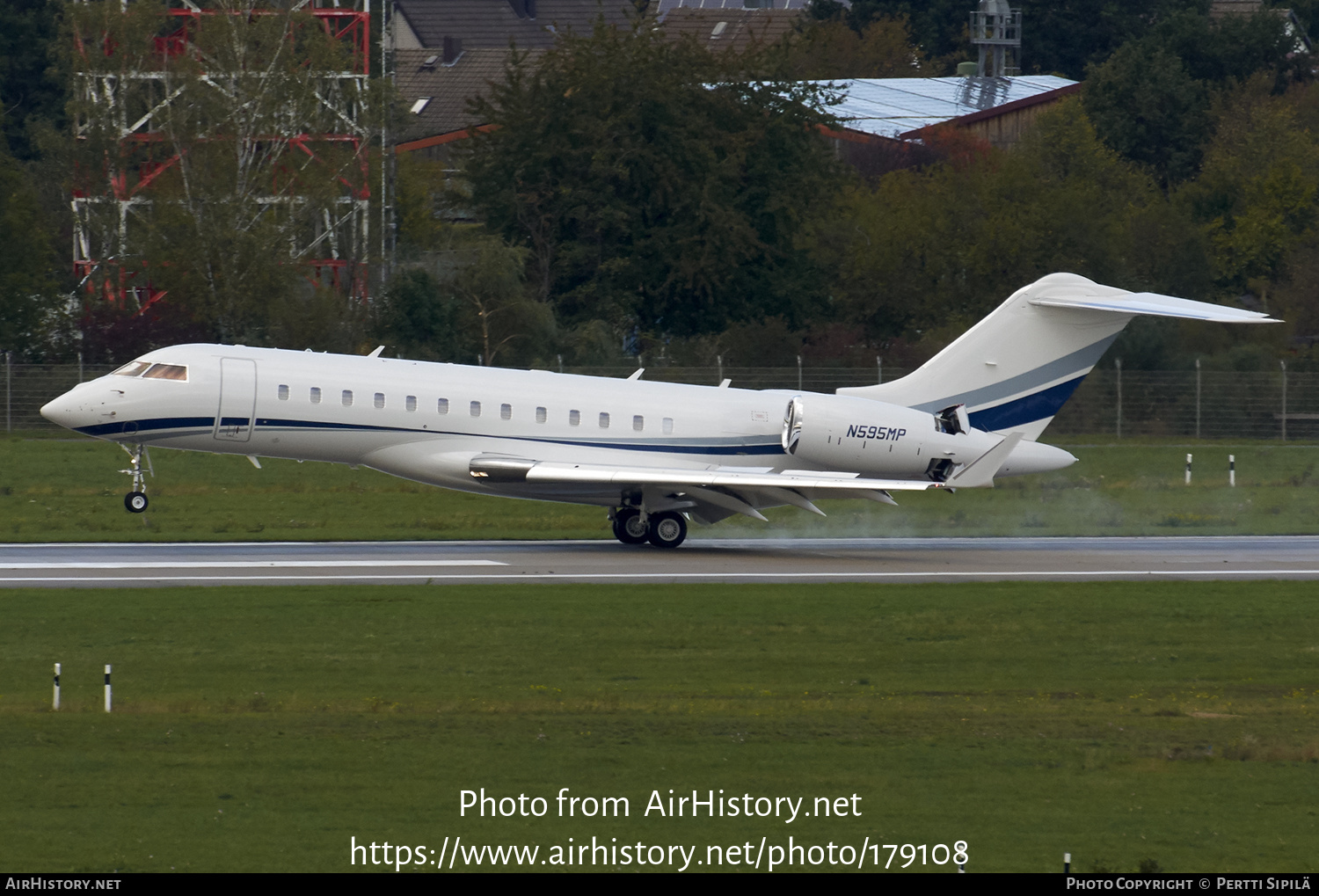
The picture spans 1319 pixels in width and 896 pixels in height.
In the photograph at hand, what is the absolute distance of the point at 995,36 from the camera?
Result: 99188mm

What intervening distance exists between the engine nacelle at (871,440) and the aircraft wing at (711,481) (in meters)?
0.49

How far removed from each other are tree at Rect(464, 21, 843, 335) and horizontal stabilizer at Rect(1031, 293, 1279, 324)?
99.5 ft

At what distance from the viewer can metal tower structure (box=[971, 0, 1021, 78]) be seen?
98750 millimetres

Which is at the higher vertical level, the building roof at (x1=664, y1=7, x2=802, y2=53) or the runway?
the building roof at (x1=664, y1=7, x2=802, y2=53)

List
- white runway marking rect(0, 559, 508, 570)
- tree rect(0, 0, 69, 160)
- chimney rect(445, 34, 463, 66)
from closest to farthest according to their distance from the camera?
white runway marking rect(0, 559, 508, 570) < tree rect(0, 0, 69, 160) < chimney rect(445, 34, 463, 66)

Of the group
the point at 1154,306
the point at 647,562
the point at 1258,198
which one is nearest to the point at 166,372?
the point at 647,562

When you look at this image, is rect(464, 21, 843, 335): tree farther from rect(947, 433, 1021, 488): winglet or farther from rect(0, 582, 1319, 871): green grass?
Answer: rect(0, 582, 1319, 871): green grass

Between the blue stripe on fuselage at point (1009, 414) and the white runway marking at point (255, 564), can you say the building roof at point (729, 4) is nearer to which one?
the blue stripe on fuselage at point (1009, 414)

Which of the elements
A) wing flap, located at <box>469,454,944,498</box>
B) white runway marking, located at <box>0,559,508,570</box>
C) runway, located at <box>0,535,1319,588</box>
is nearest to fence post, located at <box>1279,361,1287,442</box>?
runway, located at <box>0,535,1319,588</box>

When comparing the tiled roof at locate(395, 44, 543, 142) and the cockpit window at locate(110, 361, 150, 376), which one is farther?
the tiled roof at locate(395, 44, 543, 142)

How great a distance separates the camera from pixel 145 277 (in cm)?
5184

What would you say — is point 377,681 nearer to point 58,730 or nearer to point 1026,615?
point 58,730

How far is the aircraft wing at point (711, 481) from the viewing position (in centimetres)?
2664

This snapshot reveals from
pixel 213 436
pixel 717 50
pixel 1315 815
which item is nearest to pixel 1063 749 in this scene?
pixel 1315 815
